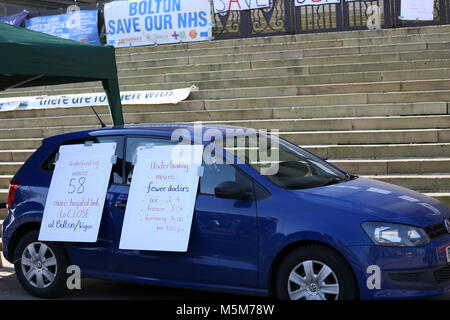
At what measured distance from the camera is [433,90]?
1095cm

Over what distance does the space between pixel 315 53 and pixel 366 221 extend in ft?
29.4

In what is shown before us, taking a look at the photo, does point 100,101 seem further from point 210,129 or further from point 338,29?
point 210,129

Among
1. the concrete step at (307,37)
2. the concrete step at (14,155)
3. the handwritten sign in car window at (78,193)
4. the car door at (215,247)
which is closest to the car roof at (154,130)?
the handwritten sign in car window at (78,193)

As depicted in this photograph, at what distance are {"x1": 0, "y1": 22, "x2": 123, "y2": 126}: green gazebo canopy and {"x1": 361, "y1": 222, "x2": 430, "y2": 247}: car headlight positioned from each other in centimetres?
409

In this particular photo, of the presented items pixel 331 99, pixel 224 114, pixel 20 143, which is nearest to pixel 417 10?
pixel 331 99

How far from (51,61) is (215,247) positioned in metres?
3.30

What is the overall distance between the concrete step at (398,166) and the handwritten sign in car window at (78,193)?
400cm

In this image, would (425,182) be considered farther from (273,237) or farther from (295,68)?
(295,68)

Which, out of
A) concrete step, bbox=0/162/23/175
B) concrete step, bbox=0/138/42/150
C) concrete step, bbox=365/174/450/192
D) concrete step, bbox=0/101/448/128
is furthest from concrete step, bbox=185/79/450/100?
concrete step, bbox=0/162/23/175

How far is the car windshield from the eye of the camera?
5449 mm

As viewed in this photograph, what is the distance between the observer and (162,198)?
578cm

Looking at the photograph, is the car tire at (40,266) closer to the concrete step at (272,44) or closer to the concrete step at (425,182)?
the concrete step at (425,182)

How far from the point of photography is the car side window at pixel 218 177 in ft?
17.5

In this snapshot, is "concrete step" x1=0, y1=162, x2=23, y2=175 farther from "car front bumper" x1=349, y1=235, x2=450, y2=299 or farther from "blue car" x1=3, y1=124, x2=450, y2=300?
"car front bumper" x1=349, y1=235, x2=450, y2=299
